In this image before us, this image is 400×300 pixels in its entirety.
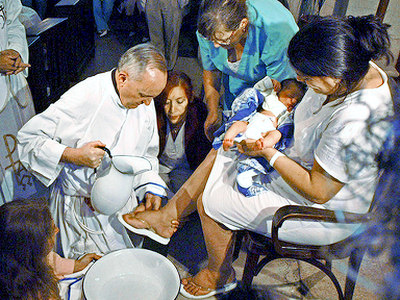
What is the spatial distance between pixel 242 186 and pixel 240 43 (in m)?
0.93

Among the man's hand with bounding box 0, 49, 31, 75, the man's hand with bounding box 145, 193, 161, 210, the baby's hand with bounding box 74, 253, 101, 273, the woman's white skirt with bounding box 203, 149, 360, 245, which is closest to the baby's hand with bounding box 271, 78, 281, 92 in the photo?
the woman's white skirt with bounding box 203, 149, 360, 245

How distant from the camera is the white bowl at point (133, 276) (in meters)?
1.74

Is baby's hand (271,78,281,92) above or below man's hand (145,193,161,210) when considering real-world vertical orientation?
above

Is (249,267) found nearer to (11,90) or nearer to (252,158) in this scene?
(252,158)

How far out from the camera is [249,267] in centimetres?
222

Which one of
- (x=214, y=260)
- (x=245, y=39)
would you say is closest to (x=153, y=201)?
(x=214, y=260)

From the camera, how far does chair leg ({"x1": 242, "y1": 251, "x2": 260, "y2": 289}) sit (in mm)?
2170

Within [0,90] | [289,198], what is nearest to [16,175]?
[0,90]

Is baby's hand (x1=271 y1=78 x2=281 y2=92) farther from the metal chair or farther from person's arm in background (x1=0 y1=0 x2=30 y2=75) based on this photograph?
person's arm in background (x1=0 y1=0 x2=30 y2=75)

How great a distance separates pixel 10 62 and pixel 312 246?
189cm

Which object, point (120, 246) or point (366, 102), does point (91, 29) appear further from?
point (366, 102)

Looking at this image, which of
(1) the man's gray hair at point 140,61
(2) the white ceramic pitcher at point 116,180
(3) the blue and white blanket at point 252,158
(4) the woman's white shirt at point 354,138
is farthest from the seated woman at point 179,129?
(4) the woman's white shirt at point 354,138

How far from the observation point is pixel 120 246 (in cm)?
240

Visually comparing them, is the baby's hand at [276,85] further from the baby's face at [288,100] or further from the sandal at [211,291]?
the sandal at [211,291]
